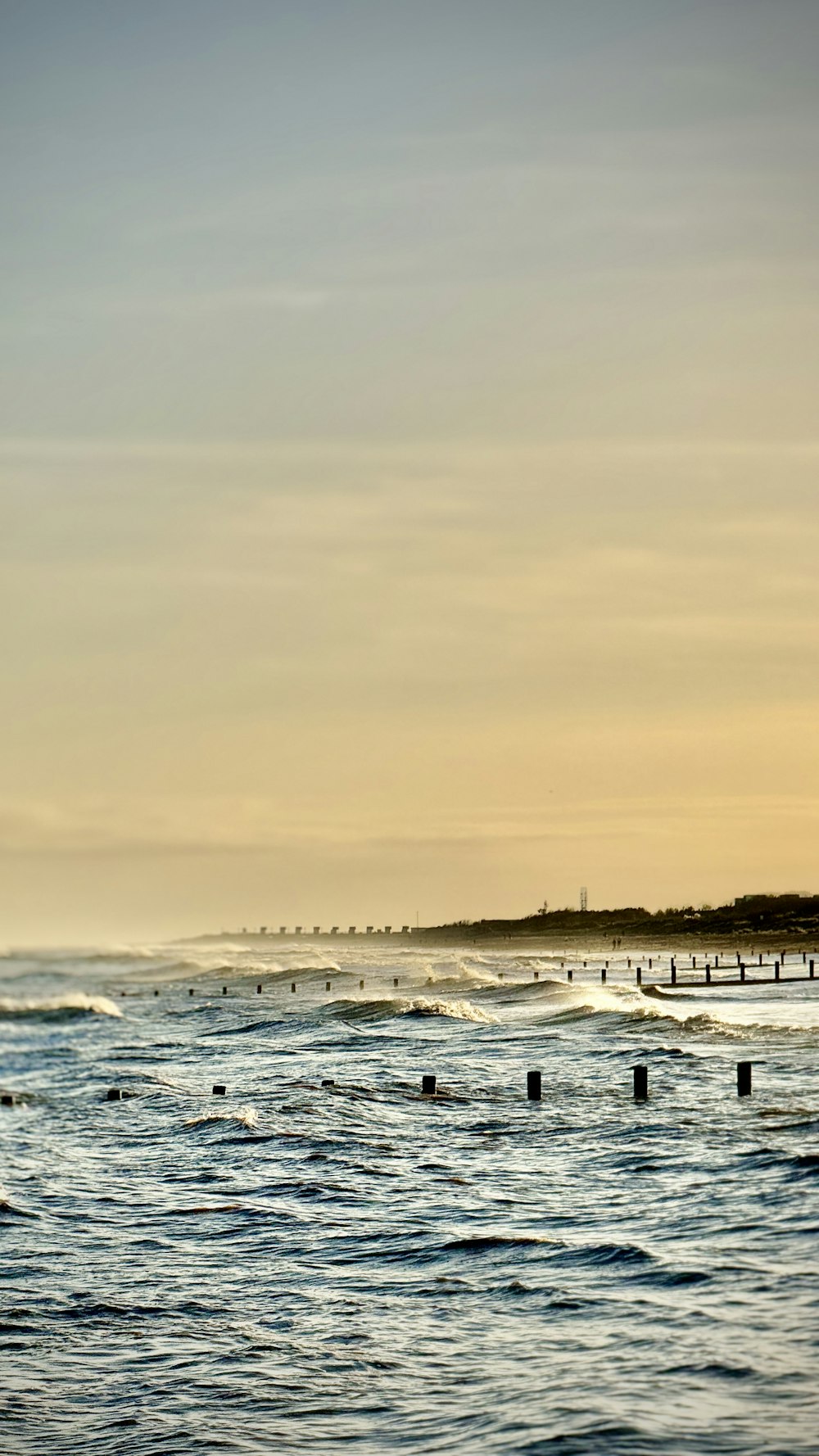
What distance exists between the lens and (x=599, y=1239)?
1744 centimetres

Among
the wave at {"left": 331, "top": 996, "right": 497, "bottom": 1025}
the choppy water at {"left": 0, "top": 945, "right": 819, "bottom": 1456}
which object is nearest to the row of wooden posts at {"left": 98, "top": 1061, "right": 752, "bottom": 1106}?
the choppy water at {"left": 0, "top": 945, "right": 819, "bottom": 1456}

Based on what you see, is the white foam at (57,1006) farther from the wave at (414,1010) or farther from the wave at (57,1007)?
the wave at (414,1010)

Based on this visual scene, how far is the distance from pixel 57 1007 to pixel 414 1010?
3325cm

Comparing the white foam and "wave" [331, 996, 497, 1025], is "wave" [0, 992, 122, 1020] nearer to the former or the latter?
the white foam

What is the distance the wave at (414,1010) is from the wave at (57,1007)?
60.4ft

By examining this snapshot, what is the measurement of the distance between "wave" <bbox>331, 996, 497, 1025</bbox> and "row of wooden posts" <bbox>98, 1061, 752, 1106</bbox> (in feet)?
66.5

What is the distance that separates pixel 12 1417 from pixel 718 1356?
6329 millimetres

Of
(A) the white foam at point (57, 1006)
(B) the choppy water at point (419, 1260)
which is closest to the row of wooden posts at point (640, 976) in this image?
(A) the white foam at point (57, 1006)

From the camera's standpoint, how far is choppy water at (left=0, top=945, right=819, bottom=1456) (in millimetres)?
11797

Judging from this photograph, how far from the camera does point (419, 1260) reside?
17.2m

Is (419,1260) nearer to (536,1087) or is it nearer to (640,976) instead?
(536,1087)

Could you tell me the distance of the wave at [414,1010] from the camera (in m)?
56.7

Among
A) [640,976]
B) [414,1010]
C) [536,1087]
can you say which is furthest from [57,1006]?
[536,1087]

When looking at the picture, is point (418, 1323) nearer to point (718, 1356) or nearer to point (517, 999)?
point (718, 1356)
